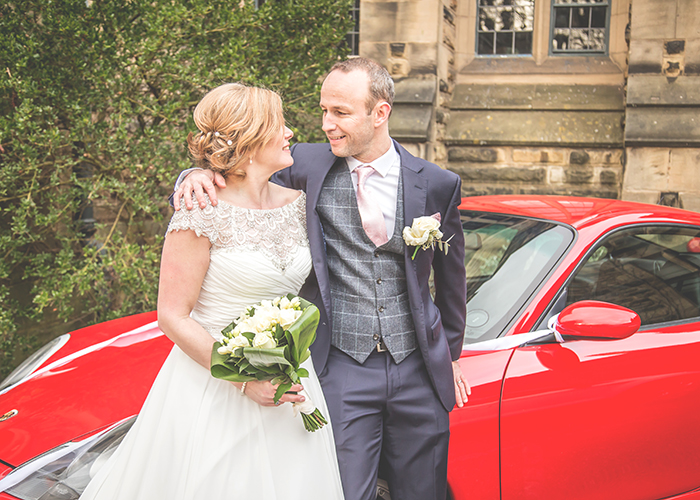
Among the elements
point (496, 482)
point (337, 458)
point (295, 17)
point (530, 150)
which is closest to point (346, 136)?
point (337, 458)

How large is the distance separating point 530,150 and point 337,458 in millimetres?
7020

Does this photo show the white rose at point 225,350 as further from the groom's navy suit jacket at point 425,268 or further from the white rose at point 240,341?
the groom's navy suit jacket at point 425,268

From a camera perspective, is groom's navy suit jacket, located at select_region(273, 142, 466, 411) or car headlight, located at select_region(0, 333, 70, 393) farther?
car headlight, located at select_region(0, 333, 70, 393)

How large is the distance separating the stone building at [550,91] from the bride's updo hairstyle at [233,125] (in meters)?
5.51

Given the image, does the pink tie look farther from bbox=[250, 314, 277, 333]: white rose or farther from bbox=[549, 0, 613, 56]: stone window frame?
bbox=[549, 0, 613, 56]: stone window frame

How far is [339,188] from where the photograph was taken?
197cm

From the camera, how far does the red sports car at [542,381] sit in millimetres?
2023

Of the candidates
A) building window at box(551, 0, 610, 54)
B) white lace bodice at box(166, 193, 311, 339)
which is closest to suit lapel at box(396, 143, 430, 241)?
white lace bodice at box(166, 193, 311, 339)

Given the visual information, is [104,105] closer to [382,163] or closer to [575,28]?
[382,163]

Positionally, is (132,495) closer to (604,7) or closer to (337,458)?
(337,458)

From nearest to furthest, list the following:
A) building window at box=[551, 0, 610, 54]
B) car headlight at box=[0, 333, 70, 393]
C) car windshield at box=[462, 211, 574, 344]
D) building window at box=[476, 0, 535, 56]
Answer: car windshield at box=[462, 211, 574, 344], car headlight at box=[0, 333, 70, 393], building window at box=[551, 0, 610, 54], building window at box=[476, 0, 535, 56]

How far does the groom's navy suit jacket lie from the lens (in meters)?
1.90

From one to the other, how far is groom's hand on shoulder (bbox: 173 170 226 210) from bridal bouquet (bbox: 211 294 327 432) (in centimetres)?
38

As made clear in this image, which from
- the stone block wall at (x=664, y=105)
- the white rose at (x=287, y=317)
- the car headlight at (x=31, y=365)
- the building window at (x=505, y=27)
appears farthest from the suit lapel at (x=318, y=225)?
the building window at (x=505, y=27)
